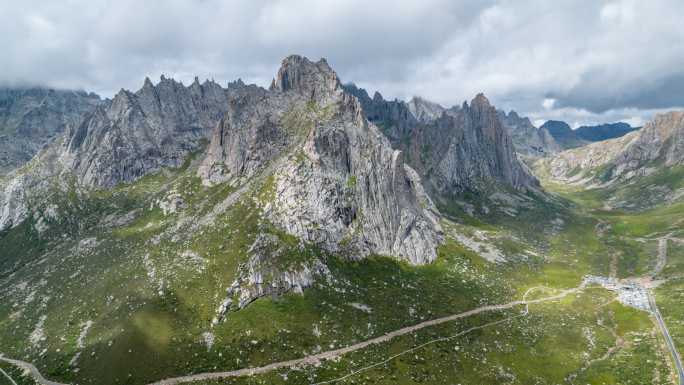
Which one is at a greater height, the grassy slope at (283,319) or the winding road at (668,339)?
the grassy slope at (283,319)

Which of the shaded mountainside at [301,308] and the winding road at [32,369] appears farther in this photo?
the shaded mountainside at [301,308]

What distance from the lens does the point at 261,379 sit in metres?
117

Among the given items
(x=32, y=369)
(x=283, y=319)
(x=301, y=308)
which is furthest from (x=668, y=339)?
(x=32, y=369)

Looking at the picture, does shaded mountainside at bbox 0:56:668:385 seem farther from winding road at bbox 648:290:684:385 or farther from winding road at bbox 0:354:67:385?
winding road at bbox 648:290:684:385

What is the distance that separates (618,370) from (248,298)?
124m

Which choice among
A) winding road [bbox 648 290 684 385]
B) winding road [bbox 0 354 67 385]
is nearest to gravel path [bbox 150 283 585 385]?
winding road [bbox 0 354 67 385]

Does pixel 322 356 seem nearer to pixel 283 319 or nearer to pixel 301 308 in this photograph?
pixel 283 319

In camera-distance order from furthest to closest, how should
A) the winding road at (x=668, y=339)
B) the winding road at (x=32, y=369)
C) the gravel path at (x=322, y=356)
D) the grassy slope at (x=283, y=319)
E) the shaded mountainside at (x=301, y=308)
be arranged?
the shaded mountainside at (x=301, y=308), the grassy slope at (x=283, y=319), the winding road at (x=32, y=369), the gravel path at (x=322, y=356), the winding road at (x=668, y=339)

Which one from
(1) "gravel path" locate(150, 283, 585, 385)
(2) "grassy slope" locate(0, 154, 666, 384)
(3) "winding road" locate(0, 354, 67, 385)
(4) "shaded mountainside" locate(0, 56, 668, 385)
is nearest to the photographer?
(1) "gravel path" locate(150, 283, 585, 385)

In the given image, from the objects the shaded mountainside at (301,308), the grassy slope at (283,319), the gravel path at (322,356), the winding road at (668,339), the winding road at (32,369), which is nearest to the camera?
the winding road at (668,339)

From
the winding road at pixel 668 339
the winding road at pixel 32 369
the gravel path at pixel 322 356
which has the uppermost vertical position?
the winding road at pixel 32 369

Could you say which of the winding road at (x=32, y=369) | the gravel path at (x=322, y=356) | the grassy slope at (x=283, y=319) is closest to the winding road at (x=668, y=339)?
the grassy slope at (x=283, y=319)

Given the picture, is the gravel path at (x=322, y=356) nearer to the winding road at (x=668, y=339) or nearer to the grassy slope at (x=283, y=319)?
the grassy slope at (x=283, y=319)

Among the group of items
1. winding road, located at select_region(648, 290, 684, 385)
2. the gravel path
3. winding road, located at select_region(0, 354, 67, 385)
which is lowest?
winding road, located at select_region(648, 290, 684, 385)
